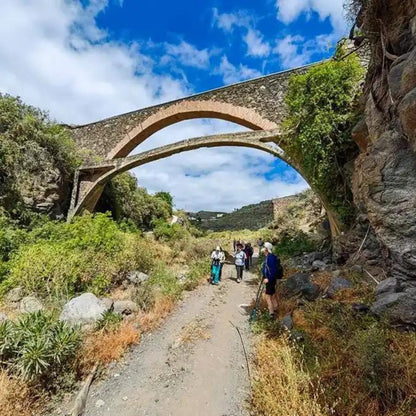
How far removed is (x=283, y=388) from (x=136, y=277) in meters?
5.27

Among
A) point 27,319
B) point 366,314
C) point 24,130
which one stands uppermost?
point 24,130

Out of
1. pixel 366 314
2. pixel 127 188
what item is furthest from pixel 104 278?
pixel 127 188

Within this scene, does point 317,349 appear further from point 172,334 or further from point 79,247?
point 79,247

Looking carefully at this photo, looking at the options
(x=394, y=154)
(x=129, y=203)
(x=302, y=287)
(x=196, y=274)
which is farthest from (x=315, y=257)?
(x=129, y=203)

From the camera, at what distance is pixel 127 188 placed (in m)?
14.6

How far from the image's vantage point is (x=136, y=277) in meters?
7.09

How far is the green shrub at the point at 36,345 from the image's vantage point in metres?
2.96

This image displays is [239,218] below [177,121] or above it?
below

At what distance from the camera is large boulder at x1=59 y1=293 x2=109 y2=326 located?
441 cm

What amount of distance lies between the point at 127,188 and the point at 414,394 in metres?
14.2

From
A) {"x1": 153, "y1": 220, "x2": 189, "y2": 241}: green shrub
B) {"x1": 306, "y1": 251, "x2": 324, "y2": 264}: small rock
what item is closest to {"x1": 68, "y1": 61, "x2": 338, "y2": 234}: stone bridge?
{"x1": 306, "y1": 251, "x2": 324, "y2": 264}: small rock

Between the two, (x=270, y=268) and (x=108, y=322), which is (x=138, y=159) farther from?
(x=270, y=268)

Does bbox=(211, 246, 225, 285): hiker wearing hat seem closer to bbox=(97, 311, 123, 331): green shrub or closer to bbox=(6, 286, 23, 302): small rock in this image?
bbox=(97, 311, 123, 331): green shrub

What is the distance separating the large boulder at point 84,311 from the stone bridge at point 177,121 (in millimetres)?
6310
